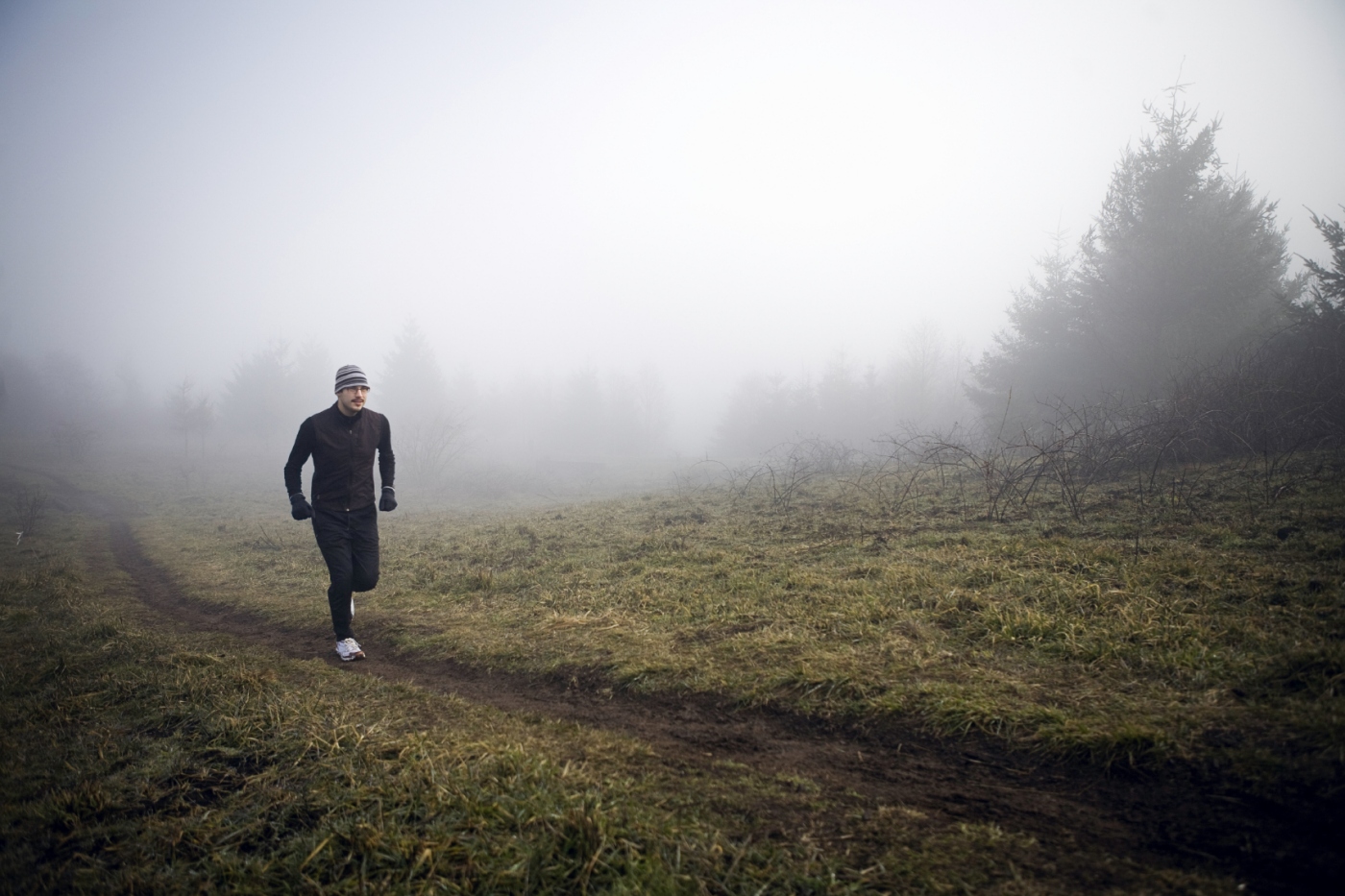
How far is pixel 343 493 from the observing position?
5.68m

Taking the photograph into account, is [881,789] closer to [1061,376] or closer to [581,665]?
[581,665]

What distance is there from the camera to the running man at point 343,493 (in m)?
5.51

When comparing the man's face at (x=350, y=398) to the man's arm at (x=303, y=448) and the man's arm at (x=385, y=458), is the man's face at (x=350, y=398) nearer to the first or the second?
the man's arm at (x=303, y=448)

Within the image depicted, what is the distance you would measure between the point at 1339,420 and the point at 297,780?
1293cm

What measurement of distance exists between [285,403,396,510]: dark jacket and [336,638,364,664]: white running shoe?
4.28 ft

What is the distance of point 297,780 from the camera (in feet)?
9.73

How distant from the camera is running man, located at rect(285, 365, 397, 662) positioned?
5.51 metres

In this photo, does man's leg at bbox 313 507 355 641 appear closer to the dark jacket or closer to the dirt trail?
the dark jacket

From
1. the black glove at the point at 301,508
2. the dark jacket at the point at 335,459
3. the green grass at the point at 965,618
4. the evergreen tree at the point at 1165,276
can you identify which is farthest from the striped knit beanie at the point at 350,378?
the evergreen tree at the point at 1165,276

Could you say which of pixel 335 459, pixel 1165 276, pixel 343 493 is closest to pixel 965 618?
pixel 343 493

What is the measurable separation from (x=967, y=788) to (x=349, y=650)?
519 centimetres

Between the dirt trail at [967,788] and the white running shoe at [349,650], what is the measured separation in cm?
149

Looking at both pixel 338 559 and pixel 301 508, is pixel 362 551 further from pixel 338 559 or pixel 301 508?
pixel 301 508

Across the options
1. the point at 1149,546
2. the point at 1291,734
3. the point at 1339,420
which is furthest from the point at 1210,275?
the point at 1291,734
